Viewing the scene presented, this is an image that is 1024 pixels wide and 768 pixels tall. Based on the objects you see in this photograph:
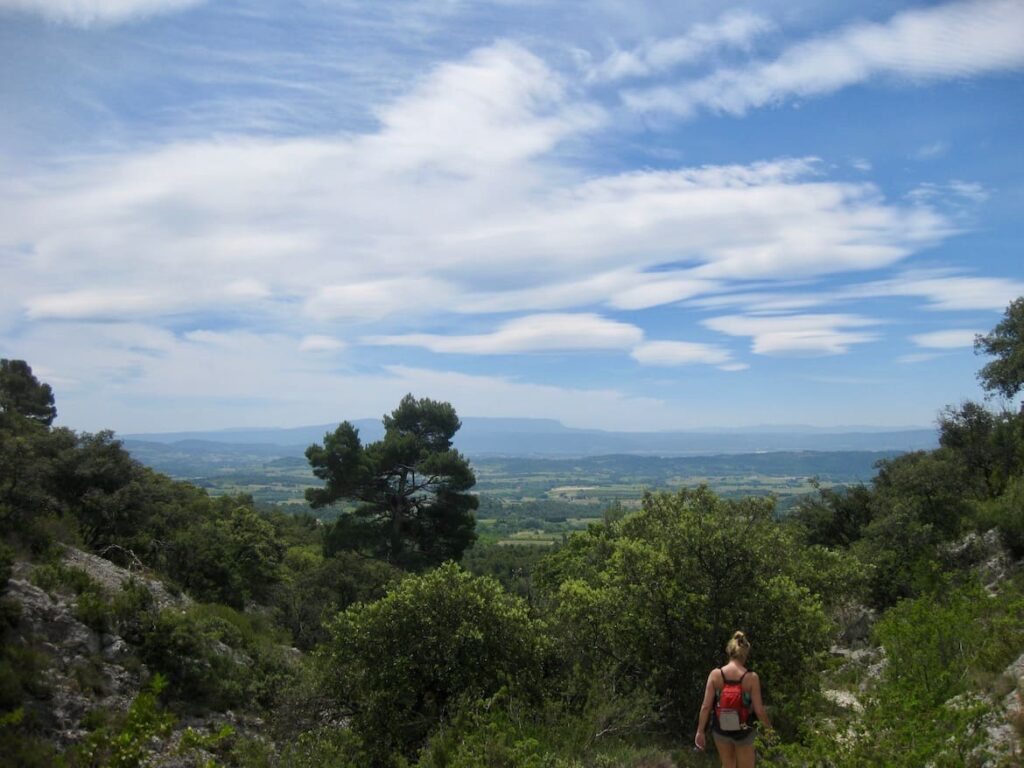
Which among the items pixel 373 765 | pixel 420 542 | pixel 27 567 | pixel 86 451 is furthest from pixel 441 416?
pixel 373 765

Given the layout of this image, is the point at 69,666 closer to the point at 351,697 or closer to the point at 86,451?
the point at 351,697

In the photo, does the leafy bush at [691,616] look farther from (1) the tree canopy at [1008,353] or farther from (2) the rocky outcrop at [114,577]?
(1) the tree canopy at [1008,353]

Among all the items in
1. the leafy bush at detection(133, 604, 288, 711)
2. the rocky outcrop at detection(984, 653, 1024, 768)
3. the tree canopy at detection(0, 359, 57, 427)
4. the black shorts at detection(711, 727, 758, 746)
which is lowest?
the leafy bush at detection(133, 604, 288, 711)

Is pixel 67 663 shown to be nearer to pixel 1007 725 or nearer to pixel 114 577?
pixel 114 577

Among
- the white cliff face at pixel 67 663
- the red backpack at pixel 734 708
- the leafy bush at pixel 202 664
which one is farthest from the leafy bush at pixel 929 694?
the white cliff face at pixel 67 663

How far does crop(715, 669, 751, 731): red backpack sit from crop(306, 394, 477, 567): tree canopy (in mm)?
22210

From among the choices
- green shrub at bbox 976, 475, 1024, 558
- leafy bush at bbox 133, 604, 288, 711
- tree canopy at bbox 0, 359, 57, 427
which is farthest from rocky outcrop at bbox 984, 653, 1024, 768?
tree canopy at bbox 0, 359, 57, 427

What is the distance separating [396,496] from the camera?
29672 mm

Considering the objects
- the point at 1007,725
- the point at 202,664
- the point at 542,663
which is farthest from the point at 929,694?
the point at 202,664

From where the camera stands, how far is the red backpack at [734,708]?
266 inches

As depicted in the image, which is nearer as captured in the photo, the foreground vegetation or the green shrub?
the foreground vegetation

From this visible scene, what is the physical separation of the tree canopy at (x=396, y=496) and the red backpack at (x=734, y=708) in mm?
22210

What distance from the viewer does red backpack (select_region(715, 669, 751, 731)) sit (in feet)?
22.2

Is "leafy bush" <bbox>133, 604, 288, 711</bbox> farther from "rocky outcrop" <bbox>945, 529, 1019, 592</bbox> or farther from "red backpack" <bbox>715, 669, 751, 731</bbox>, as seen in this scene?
"rocky outcrop" <bbox>945, 529, 1019, 592</bbox>
